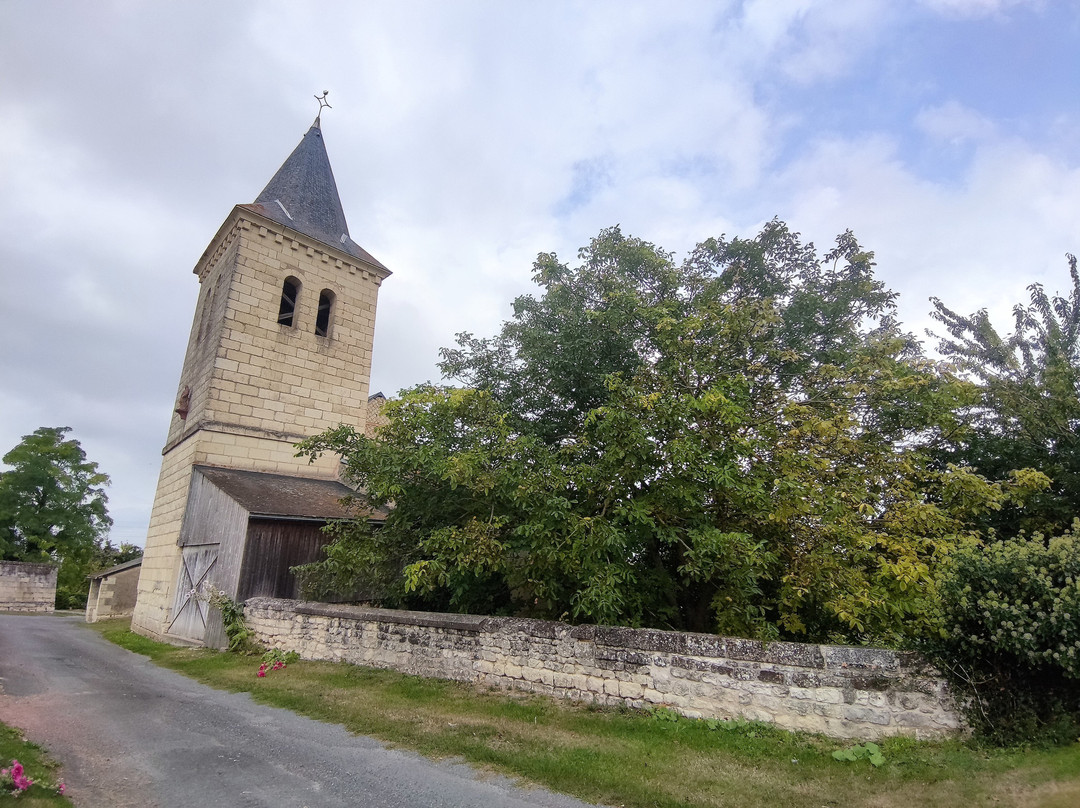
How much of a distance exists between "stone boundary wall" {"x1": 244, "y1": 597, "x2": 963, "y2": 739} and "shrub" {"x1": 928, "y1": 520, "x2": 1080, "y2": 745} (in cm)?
31

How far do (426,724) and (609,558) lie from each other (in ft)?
10.0

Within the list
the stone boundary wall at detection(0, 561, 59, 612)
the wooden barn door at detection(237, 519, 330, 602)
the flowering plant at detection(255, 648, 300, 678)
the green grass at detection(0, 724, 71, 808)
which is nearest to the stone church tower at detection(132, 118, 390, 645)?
the wooden barn door at detection(237, 519, 330, 602)

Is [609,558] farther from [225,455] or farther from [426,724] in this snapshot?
[225,455]

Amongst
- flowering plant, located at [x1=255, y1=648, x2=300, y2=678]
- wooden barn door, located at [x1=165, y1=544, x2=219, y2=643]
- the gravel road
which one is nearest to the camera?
the gravel road

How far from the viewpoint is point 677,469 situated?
7680 millimetres

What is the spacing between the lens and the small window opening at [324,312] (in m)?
18.9

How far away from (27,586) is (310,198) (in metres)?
23.9

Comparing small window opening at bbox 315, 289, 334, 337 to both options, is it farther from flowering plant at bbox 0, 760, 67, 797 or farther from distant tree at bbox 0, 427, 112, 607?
distant tree at bbox 0, 427, 112, 607

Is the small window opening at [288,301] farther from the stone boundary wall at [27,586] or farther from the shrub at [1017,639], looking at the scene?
the stone boundary wall at [27,586]

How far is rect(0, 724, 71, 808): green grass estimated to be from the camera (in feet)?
12.8

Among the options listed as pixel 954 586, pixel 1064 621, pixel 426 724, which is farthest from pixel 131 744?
pixel 1064 621

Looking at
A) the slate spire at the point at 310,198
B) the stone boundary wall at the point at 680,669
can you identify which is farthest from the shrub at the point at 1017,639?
the slate spire at the point at 310,198

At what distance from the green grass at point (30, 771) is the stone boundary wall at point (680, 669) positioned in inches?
167

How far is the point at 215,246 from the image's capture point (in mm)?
19094
